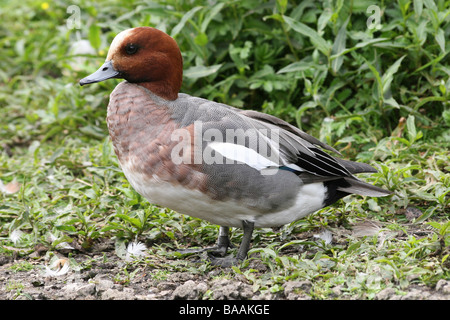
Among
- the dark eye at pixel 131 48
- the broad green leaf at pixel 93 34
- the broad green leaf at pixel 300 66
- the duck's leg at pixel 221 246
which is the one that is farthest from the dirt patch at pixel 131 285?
the broad green leaf at pixel 93 34

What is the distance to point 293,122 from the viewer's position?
4.84m

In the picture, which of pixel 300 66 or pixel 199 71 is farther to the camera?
pixel 199 71

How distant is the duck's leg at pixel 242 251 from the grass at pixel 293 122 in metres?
0.08

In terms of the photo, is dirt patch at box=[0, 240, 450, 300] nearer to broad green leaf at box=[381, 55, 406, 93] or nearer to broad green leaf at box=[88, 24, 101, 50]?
broad green leaf at box=[381, 55, 406, 93]

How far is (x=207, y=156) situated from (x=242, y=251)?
0.59 m

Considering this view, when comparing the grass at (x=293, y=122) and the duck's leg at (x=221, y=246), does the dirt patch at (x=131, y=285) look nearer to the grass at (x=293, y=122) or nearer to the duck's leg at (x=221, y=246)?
the grass at (x=293, y=122)

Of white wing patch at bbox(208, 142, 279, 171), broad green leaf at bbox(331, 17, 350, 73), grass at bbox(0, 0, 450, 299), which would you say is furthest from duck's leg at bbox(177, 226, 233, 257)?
broad green leaf at bbox(331, 17, 350, 73)

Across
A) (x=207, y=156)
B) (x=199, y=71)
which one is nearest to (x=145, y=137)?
(x=207, y=156)

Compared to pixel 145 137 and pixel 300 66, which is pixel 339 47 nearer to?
pixel 300 66

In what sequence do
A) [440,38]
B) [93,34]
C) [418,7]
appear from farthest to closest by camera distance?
[93,34]
[418,7]
[440,38]

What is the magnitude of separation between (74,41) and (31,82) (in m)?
0.60

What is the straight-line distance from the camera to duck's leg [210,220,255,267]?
3.26 metres

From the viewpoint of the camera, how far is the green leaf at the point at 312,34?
435cm
